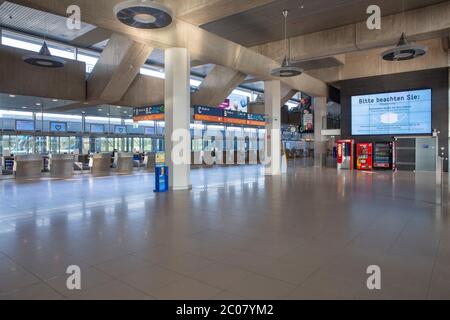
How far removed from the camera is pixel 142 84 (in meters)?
15.6

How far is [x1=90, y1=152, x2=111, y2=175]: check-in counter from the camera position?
1491cm

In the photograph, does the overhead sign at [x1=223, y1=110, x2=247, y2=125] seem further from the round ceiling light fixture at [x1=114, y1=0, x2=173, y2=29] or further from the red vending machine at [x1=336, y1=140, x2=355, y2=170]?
the round ceiling light fixture at [x1=114, y1=0, x2=173, y2=29]

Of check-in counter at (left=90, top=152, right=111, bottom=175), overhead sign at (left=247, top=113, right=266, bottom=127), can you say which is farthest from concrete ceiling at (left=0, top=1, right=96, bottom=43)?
overhead sign at (left=247, top=113, right=266, bottom=127)

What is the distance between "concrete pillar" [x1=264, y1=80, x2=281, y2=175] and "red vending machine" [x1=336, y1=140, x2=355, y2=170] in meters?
5.41

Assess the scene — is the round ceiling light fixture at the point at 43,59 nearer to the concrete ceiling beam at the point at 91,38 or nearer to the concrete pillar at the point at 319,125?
the concrete ceiling beam at the point at 91,38

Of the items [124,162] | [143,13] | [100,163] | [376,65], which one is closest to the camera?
[143,13]

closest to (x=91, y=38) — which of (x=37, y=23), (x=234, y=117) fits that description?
(x=37, y=23)

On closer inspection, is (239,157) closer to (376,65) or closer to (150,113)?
(150,113)

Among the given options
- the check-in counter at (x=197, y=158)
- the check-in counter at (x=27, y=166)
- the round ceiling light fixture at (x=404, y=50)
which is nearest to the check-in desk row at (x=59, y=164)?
the check-in counter at (x=27, y=166)

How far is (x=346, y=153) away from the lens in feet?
57.7

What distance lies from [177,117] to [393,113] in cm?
1327

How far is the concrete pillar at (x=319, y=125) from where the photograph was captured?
765 inches

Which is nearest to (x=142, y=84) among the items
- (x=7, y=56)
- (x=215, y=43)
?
(x=7, y=56)

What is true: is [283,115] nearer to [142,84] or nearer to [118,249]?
[142,84]
